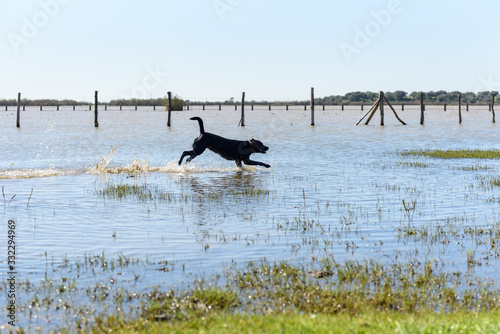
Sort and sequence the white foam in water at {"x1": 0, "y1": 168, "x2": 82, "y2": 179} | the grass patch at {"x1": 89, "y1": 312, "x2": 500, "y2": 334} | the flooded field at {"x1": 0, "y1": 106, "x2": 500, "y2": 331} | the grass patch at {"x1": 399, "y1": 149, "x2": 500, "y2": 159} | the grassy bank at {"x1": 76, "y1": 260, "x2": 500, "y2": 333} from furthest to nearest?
the grass patch at {"x1": 399, "y1": 149, "x2": 500, "y2": 159} → the white foam in water at {"x1": 0, "y1": 168, "x2": 82, "y2": 179} → the flooded field at {"x1": 0, "y1": 106, "x2": 500, "y2": 331} → the grassy bank at {"x1": 76, "y1": 260, "x2": 500, "y2": 333} → the grass patch at {"x1": 89, "y1": 312, "x2": 500, "y2": 334}

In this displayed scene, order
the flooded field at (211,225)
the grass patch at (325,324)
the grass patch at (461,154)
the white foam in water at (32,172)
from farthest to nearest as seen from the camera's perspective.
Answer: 1. the grass patch at (461,154)
2. the white foam in water at (32,172)
3. the flooded field at (211,225)
4. the grass patch at (325,324)

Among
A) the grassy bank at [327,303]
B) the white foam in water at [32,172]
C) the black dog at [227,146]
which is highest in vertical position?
the black dog at [227,146]

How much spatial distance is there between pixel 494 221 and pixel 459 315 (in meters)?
6.02

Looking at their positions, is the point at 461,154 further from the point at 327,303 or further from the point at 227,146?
the point at 327,303

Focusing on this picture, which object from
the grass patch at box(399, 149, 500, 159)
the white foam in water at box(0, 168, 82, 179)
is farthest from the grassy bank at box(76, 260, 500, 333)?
the grass patch at box(399, 149, 500, 159)

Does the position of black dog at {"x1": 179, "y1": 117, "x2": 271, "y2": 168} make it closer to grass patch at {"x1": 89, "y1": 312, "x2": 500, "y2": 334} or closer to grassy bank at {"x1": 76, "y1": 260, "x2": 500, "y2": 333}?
grassy bank at {"x1": 76, "y1": 260, "x2": 500, "y2": 333}

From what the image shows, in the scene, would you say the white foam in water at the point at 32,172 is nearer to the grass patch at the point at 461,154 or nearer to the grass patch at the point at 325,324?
the grass patch at the point at 461,154

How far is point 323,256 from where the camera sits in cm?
968

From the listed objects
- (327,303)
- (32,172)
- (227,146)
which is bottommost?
(327,303)

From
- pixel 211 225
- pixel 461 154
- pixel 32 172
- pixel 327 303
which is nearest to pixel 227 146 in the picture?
pixel 32 172

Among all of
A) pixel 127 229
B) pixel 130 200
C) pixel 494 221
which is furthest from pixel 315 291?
pixel 130 200

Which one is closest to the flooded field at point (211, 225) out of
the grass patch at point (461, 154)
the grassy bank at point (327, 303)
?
the grassy bank at point (327, 303)

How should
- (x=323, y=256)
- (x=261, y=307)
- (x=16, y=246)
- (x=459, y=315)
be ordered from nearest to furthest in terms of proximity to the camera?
(x=459, y=315) → (x=261, y=307) → (x=323, y=256) → (x=16, y=246)

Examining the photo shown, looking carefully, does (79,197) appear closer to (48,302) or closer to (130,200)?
(130,200)
